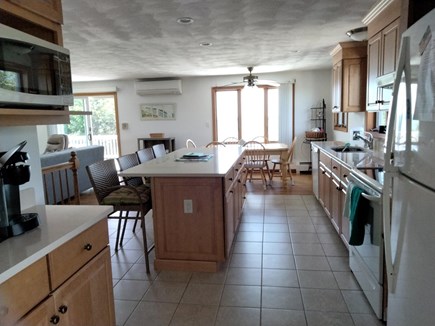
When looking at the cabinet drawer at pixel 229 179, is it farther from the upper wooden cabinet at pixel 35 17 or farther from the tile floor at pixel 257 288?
the upper wooden cabinet at pixel 35 17

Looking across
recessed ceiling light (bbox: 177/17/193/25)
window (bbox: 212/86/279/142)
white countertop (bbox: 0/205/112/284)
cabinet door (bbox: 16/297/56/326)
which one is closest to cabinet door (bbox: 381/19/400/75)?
recessed ceiling light (bbox: 177/17/193/25)

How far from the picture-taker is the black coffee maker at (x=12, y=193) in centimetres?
119

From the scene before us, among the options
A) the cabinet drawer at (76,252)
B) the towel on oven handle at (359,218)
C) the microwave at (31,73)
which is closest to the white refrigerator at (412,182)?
the towel on oven handle at (359,218)

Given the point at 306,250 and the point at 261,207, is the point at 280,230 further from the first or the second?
the point at 261,207

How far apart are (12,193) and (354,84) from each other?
406cm

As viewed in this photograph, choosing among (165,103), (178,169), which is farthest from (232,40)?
(165,103)

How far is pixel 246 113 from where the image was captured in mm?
7121

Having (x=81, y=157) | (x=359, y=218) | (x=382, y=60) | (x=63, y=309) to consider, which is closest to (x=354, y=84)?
(x=382, y=60)

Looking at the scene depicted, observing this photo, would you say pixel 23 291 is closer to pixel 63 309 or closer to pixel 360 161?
pixel 63 309

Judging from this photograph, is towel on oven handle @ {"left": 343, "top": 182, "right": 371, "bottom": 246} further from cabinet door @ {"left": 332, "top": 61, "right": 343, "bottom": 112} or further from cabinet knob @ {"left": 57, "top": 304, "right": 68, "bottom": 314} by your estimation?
cabinet door @ {"left": 332, "top": 61, "right": 343, "bottom": 112}

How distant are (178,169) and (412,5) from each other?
6.27ft

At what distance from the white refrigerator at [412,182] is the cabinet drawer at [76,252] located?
1.29m

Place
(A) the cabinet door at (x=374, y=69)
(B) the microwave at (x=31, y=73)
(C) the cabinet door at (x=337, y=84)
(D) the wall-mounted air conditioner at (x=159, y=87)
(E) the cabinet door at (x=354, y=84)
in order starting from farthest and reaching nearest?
(D) the wall-mounted air conditioner at (x=159, y=87)
(C) the cabinet door at (x=337, y=84)
(E) the cabinet door at (x=354, y=84)
(A) the cabinet door at (x=374, y=69)
(B) the microwave at (x=31, y=73)

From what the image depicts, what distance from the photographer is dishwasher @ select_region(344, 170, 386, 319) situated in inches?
73.8
